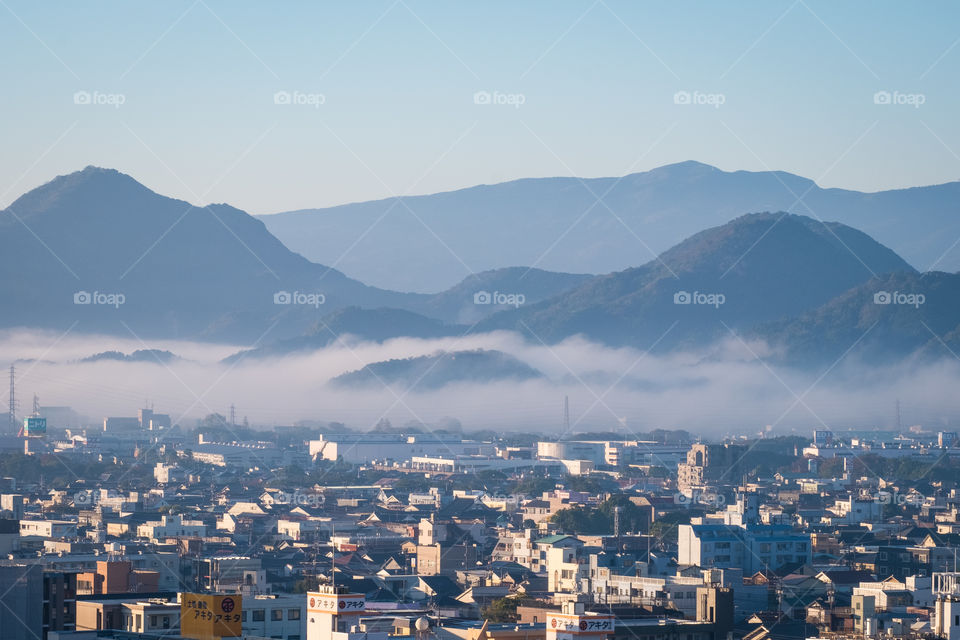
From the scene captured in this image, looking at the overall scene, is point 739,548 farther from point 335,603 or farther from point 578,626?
point 578,626

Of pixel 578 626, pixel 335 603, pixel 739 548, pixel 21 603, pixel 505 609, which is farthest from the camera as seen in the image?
pixel 739 548

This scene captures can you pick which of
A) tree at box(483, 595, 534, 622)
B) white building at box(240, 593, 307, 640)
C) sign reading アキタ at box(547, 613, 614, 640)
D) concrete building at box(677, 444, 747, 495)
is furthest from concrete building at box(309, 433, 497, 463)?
sign reading アキタ at box(547, 613, 614, 640)

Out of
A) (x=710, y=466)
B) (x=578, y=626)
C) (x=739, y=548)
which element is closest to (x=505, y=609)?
(x=578, y=626)

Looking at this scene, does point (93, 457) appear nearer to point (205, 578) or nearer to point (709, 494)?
point (709, 494)

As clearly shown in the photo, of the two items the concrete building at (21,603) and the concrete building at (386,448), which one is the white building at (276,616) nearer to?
the concrete building at (21,603)

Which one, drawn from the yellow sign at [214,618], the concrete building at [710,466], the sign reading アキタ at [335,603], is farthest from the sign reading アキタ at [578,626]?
the concrete building at [710,466]

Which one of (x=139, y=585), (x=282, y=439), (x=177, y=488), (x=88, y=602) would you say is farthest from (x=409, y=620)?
(x=282, y=439)
